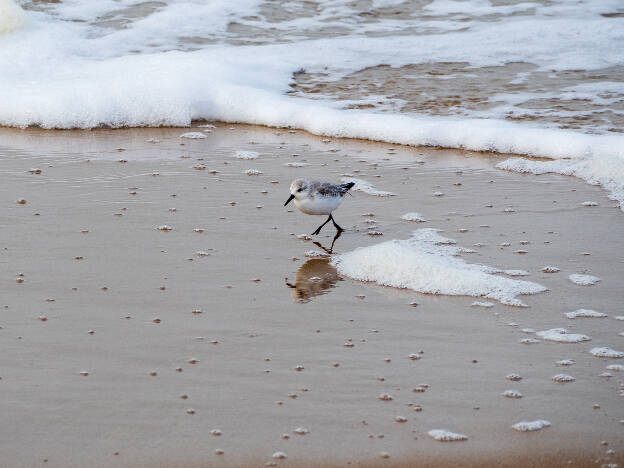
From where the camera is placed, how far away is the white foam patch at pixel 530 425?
304 centimetres

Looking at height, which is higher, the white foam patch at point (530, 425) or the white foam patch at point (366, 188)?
the white foam patch at point (366, 188)

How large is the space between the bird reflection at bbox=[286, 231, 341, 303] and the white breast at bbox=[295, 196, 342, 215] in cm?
32

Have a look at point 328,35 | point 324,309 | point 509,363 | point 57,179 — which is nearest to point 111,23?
point 328,35

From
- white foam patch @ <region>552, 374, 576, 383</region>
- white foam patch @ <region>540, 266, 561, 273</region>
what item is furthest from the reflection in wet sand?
white foam patch @ <region>552, 374, 576, 383</region>

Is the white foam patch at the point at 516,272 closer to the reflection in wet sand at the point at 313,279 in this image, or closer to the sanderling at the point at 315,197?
the reflection in wet sand at the point at 313,279

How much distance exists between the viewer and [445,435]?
2.98m

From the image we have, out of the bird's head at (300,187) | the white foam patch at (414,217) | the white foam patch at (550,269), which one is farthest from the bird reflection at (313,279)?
the white foam patch at (550,269)

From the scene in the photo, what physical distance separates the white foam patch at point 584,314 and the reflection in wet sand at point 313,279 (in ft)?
3.85

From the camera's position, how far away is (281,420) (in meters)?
3.08

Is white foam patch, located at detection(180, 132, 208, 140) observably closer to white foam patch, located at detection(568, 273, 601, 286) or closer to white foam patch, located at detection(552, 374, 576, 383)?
white foam patch, located at detection(568, 273, 601, 286)

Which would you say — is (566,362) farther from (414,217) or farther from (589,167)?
(589,167)

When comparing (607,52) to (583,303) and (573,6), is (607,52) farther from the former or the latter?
(583,303)

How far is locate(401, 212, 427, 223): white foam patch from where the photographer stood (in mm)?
5367

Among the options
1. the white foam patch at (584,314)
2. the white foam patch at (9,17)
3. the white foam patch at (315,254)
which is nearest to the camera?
the white foam patch at (584,314)
